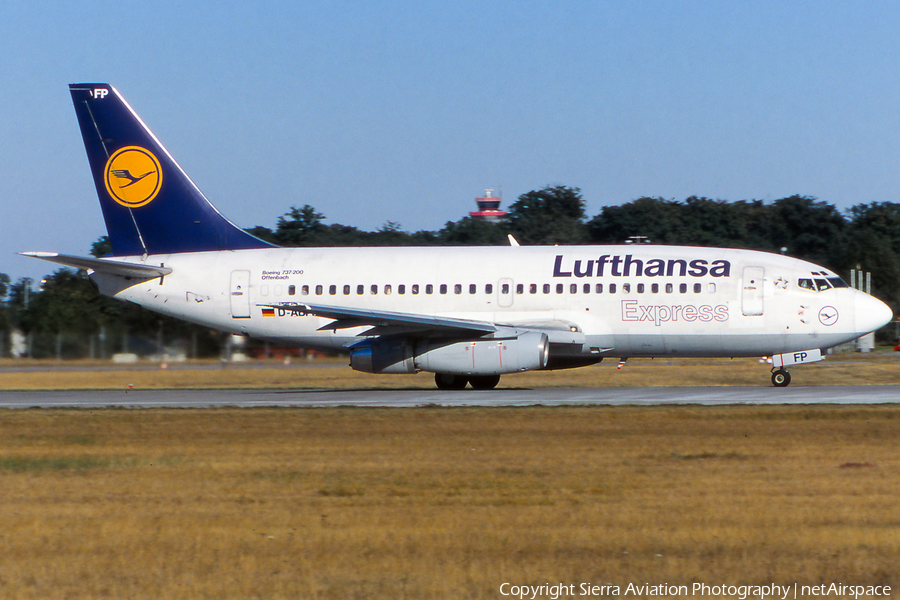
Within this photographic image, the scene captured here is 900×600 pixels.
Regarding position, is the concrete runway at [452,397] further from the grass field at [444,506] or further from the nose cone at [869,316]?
the grass field at [444,506]

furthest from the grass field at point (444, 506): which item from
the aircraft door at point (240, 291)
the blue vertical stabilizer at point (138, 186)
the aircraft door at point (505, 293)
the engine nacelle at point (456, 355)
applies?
the blue vertical stabilizer at point (138, 186)

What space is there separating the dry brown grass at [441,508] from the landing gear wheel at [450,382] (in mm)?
11596

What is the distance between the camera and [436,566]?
795cm

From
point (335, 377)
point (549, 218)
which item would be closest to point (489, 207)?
point (549, 218)

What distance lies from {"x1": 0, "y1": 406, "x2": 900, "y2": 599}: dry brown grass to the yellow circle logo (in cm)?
1445

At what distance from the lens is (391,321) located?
27250mm

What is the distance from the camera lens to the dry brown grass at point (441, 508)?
7742 millimetres

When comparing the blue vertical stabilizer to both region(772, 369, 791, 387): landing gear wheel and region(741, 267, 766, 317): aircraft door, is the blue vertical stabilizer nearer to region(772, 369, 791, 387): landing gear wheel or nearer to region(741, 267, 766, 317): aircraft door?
region(741, 267, 766, 317): aircraft door

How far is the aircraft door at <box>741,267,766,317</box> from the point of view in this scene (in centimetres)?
2758

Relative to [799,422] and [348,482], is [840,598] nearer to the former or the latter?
[348,482]

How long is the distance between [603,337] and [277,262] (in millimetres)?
9877

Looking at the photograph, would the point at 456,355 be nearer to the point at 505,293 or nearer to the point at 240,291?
the point at 505,293

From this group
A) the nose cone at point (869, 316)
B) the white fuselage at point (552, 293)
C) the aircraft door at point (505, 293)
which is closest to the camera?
the nose cone at point (869, 316)

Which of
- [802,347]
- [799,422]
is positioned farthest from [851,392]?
[799,422]
